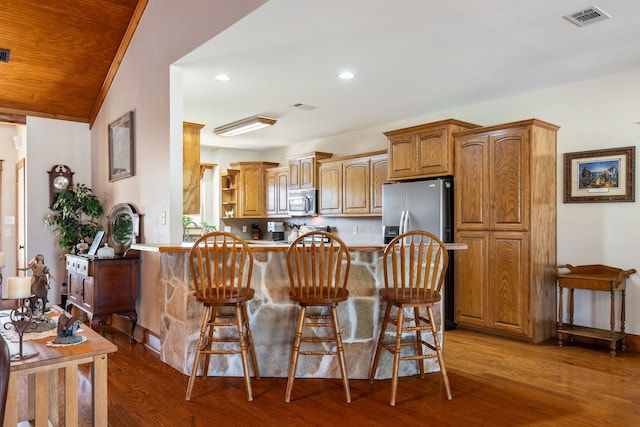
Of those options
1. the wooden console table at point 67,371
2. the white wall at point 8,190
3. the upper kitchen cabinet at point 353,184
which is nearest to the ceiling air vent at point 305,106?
the upper kitchen cabinet at point 353,184

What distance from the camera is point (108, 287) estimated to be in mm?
4262

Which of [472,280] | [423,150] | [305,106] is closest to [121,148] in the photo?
[305,106]

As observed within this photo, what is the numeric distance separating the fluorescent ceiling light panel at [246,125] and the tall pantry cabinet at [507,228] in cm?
233

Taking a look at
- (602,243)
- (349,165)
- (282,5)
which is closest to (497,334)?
(602,243)

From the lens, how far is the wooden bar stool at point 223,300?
2820 mm

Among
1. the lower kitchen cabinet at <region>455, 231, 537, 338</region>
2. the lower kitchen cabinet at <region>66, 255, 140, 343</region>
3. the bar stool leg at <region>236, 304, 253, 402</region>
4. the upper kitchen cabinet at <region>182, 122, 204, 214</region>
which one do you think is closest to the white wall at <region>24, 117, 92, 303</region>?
the lower kitchen cabinet at <region>66, 255, 140, 343</region>

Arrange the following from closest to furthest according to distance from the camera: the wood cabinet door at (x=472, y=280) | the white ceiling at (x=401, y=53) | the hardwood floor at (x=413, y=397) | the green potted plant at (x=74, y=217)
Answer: the hardwood floor at (x=413, y=397), the white ceiling at (x=401, y=53), the wood cabinet door at (x=472, y=280), the green potted plant at (x=74, y=217)

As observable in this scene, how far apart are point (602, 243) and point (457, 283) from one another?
4.70ft

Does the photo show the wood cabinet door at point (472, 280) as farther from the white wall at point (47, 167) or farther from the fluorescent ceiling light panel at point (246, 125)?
the white wall at point (47, 167)

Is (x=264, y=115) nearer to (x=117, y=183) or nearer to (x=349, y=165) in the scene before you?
(x=349, y=165)

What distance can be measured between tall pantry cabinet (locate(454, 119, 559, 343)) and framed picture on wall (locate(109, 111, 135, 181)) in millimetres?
3475

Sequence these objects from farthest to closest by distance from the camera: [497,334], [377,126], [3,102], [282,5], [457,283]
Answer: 1. [377,126]
2. [3,102]
3. [457,283]
4. [497,334]
5. [282,5]

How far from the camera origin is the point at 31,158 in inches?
230

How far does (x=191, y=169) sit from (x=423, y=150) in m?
2.58
